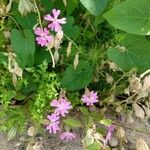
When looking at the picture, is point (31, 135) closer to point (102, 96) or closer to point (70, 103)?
point (70, 103)

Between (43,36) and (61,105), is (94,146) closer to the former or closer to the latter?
(61,105)

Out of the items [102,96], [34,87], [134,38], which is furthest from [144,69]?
[34,87]

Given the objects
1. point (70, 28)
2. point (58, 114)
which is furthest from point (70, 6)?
point (58, 114)

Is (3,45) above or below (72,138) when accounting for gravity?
above

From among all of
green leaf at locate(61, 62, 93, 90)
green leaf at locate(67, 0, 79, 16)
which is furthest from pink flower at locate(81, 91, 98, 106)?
green leaf at locate(67, 0, 79, 16)

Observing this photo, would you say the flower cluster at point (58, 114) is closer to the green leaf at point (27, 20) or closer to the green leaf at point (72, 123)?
the green leaf at point (72, 123)

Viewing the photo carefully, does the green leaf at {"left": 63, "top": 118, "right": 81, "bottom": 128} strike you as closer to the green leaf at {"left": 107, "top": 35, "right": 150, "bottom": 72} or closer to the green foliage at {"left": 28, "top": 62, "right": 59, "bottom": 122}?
the green foliage at {"left": 28, "top": 62, "right": 59, "bottom": 122}
